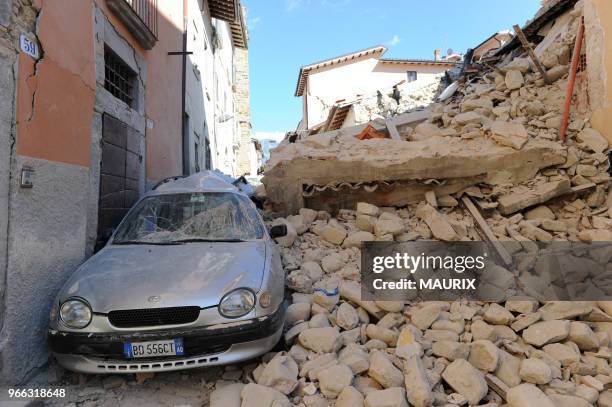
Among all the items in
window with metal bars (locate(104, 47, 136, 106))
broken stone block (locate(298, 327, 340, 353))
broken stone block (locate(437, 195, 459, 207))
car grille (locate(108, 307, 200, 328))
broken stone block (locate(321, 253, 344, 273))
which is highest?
window with metal bars (locate(104, 47, 136, 106))

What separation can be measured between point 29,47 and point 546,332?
198 inches

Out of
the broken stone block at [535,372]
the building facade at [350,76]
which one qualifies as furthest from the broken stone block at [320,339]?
the building facade at [350,76]

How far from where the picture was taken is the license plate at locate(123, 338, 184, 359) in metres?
2.48

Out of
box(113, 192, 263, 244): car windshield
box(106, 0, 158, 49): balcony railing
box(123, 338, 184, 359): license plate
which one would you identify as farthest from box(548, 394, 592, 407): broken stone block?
box(106, 0, 158, 49): balcony railing

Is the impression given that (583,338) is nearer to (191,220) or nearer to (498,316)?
(498,316)

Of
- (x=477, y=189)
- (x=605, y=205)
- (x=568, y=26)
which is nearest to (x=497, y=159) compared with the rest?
(x=477, y=189)

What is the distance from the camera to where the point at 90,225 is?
4.01m

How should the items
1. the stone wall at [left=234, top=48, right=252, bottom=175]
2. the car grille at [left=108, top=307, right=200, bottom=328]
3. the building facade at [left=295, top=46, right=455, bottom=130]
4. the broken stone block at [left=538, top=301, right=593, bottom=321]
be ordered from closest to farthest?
the car grille at [left=108, top=307, right=200, bottom=328], the broken stone block at [left=538, top=301, right=593, bottom=321], the stone wall at [left=234, top=48, right=252, bottom=175], the building facade at [left=295, top=46, right=455, bottom=130]

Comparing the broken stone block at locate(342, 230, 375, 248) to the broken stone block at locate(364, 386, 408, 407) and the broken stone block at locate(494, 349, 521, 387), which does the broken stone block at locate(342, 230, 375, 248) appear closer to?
the broken stone block at locate(494, 349, 521, 387)

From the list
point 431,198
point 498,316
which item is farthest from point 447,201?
point 498,316

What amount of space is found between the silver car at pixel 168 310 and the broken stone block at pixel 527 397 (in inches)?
65.9

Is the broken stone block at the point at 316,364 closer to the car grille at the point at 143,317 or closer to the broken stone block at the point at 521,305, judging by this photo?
the car grille at the point at 143,317

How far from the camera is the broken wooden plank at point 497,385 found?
2453 mm

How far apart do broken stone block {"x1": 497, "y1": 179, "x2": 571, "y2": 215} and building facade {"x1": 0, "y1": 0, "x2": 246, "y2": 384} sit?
5.25m
